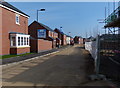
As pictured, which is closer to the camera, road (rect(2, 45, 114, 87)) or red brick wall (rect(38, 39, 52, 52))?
road (rect(2, 45, 114, 87))

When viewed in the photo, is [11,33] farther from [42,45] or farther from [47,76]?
[47,76]

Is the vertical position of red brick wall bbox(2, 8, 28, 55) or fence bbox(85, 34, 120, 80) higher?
red brick wall bbox(2, 8, 28, 55)

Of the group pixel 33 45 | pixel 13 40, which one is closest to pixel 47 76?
pixel 13 40

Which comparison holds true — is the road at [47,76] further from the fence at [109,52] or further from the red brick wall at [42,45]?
the red brick wall at [42,45]

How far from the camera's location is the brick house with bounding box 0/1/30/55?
19156mm

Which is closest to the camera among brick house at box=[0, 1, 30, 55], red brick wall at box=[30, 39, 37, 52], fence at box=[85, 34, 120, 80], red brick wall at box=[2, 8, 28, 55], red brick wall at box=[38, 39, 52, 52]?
fence at box=[85, 34, 120, 80]

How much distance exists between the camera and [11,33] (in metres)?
20.6

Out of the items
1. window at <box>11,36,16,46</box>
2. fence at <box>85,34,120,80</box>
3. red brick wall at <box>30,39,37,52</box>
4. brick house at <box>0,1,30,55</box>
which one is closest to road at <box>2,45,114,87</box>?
fence at <box>85,34,120,80</box>

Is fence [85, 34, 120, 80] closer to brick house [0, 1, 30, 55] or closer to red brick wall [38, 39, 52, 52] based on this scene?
brick house [0, 1, 30, 55]

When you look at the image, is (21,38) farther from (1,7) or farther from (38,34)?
(38,34)

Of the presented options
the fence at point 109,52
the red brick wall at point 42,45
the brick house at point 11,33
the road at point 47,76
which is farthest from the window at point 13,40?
the fence at point 109,52

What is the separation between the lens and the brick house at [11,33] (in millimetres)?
19156

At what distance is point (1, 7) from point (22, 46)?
20.3 feet

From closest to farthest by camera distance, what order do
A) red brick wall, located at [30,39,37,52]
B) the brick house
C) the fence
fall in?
the fence, the brick house, red brick wall, located at [30,39,37,52]
